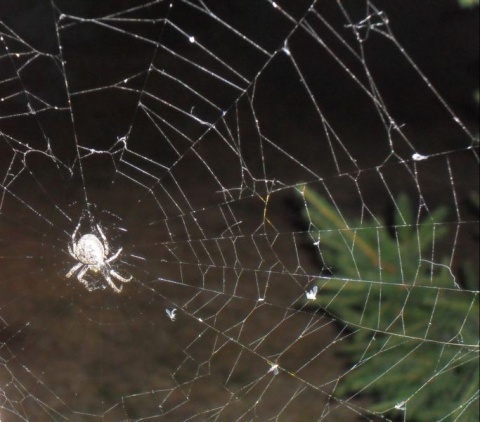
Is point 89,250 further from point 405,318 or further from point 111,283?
point 405,318

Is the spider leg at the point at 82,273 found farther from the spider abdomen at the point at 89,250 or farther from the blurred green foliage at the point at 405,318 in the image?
the blurred green foliage at the point at 405,318

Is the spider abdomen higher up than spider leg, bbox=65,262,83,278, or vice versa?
the spider abdomen

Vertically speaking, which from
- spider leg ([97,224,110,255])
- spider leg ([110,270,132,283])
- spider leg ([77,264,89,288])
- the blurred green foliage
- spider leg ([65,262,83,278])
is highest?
spider leg ([97,224,110,255])

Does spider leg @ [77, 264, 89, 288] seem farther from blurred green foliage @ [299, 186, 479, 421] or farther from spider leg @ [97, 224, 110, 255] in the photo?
blurred green foliage @ [299, 186, 479, 421]

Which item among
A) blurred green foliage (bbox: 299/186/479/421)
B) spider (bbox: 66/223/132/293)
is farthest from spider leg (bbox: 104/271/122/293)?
blurred green foliage (bbox: 299/186/479/421)

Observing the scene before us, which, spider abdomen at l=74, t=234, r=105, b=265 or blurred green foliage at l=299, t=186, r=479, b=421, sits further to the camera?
spider abdomen at l=74, t=234, r=105, b=265

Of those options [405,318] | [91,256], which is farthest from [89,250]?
[405,318]

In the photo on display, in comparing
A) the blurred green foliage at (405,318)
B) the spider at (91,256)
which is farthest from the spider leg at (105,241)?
the blurred green foliage at (405,318)

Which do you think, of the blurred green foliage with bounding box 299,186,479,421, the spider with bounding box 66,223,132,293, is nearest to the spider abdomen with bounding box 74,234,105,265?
the spider with bounding box 66,223,132,293
